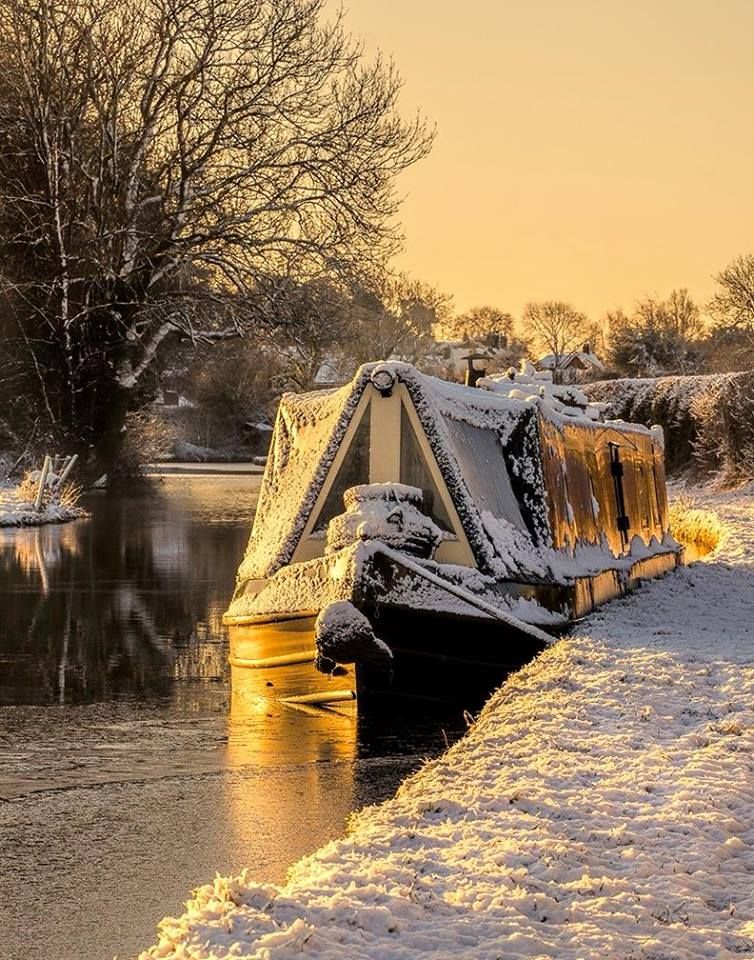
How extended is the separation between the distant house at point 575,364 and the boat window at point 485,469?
3512 inches

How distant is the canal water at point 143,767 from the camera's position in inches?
250

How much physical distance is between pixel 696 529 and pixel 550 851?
21374mm

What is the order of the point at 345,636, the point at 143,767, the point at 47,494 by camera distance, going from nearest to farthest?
the point at 143,767 → the point at 345,636 → the point at 47,494

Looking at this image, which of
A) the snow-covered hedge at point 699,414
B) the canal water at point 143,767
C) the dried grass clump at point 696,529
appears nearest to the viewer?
the canal water at point 143,767

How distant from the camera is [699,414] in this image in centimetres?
4244

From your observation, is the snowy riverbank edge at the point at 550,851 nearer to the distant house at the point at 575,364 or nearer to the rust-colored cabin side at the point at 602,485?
the rust-colored cabin side at the point at 602,485

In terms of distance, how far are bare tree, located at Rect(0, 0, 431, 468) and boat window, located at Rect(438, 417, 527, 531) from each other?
831 inches

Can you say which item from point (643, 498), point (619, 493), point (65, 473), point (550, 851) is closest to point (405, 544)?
point (550, 851)

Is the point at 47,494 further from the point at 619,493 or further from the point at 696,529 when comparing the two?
the point at 619,493

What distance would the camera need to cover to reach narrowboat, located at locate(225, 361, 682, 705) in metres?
10.6

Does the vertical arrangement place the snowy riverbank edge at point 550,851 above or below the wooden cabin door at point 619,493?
below

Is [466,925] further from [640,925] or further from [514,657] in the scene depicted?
[514,657]

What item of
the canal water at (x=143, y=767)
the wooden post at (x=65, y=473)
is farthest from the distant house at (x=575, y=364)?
the canal water at (x=143, y=767)

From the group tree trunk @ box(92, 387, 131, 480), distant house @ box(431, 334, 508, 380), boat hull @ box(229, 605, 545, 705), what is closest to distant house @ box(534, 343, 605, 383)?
distant house @ box(431, 334, 508, 380)
